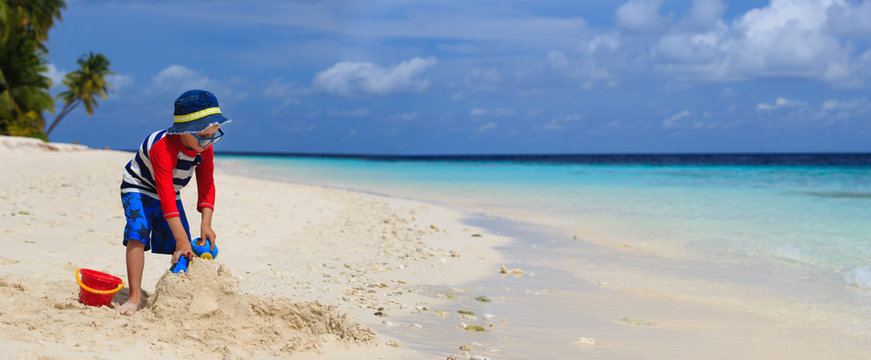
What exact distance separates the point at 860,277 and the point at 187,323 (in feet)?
20.4

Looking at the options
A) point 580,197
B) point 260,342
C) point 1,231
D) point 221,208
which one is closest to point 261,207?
point 221,208

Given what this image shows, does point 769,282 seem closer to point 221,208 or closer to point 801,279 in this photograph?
point 801,279

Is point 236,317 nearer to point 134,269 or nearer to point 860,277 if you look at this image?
point 134,269

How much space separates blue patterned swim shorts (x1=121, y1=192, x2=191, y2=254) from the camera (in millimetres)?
3623

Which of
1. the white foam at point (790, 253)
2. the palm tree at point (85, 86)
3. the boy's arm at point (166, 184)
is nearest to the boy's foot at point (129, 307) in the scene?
the boy's arm at point (166, 184)

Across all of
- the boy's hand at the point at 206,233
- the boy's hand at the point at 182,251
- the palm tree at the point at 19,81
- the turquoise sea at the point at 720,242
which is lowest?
the turquoise sea at the point at 720,242

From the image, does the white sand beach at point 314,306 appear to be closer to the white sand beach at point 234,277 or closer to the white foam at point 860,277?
the white sand beach at point 234,277

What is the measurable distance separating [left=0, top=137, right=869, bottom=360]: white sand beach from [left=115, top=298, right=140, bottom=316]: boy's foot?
0.24ft

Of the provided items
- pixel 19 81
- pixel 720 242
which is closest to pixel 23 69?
pixel 19 81

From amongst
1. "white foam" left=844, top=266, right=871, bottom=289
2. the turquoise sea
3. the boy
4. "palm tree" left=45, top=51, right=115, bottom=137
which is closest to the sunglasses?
the boy

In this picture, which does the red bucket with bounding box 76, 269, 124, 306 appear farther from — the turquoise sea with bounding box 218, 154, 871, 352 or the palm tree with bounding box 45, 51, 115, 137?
the palm tree with bounding box 45, 51, 115, 137

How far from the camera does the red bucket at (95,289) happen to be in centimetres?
362

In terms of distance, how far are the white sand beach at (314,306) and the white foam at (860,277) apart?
5.26 ft

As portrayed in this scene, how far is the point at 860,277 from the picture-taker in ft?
20.8
